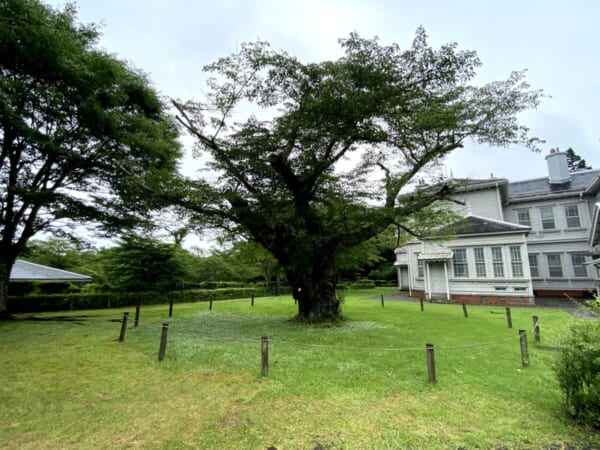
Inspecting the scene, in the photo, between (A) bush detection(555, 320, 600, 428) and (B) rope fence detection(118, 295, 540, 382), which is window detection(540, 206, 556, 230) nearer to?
(B) rope fence detection(118, 295, 540, 382)

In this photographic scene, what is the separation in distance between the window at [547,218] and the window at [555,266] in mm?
2035

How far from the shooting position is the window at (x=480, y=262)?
1732 cm

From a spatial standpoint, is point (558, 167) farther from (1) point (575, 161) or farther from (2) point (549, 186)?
(1) point (575, 161)

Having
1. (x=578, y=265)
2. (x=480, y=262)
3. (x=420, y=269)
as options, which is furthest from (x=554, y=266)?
(x=420, y=269)

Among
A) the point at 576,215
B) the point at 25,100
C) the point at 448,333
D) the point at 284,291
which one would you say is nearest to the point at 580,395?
the point at 448,333

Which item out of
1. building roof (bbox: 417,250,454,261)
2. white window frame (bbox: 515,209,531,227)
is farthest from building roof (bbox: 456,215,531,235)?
white window frame (bbox: 515,209,531,227)

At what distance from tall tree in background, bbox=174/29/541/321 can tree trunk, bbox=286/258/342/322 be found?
40 mm

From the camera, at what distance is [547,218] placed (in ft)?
68.7

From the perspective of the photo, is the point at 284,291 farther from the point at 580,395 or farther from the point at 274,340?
the point at 580,395

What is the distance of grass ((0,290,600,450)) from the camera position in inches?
137

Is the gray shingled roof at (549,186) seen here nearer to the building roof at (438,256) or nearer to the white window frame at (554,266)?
the white window frame at (554,266)

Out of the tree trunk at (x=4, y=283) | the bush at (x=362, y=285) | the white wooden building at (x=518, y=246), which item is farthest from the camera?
the bush at (x=362, y=285)

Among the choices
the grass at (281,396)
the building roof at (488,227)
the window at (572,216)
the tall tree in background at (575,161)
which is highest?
the tall tree in background at (575,161)

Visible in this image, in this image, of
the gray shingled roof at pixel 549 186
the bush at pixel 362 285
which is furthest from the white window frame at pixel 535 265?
the bush at pixel 362 285
